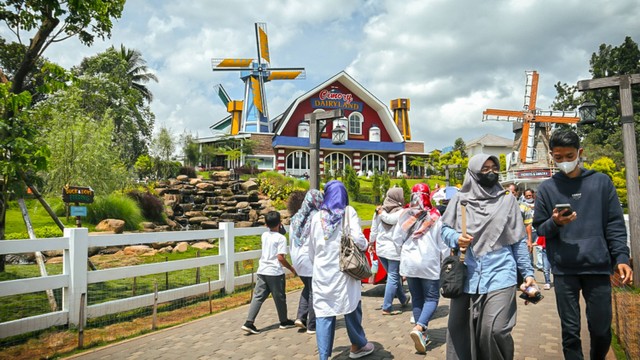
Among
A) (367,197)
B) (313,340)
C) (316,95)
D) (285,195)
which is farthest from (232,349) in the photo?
(316,95)

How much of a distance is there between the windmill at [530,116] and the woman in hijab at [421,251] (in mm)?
34901

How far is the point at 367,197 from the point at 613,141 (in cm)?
2973

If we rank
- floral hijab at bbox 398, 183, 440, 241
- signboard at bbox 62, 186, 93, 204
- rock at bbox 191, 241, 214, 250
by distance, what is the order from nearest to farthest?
1. floral hijab at bbox 398, 183, 440, 241
2. signboard at bbox 62, 186, 93, 204
3. rock at bbox 191, 241, 214, 250

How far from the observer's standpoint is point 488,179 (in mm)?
3324

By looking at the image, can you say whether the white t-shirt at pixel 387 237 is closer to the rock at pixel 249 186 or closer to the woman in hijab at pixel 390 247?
the woman in hijab at pixel 390 247

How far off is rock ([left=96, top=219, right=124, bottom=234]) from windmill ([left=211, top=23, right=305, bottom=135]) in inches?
993

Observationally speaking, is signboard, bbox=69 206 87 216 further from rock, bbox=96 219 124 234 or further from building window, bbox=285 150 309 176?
building window, bbox=285 150 309 176

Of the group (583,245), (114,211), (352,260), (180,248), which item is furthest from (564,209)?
(114,211)

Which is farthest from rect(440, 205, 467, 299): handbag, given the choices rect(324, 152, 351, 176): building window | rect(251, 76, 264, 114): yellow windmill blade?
rect(251, 76, 264, 114): yellow windmill blade

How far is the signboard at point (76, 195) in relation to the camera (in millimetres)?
8695

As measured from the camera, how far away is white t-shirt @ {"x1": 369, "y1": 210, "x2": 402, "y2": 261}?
610 cm

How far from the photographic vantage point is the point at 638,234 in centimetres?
816

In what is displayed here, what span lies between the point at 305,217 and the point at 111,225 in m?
11.6

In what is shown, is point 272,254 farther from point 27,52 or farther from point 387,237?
point 27,52
